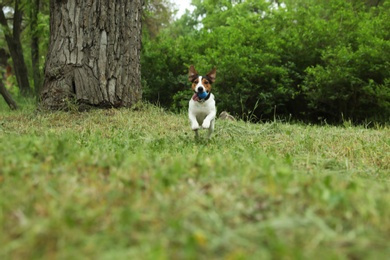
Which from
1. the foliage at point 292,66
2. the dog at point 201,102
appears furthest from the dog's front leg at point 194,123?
the foliage at point 292,66

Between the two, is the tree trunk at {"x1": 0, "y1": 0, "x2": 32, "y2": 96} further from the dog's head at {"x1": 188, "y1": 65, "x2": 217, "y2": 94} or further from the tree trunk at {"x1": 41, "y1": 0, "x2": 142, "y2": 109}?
the dog's head at {"x1": 188, "y1": 65, "x2": 217, "y2": 94}

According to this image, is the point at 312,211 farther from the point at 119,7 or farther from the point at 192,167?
the point at 119,7

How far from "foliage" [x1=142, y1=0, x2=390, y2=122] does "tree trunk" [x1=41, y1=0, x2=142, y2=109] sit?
2.78 m

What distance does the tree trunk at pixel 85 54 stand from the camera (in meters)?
6.86

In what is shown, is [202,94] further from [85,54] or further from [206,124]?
[85,54]

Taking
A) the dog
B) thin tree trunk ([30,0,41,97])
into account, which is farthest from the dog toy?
thin tree trunk ([30,0,41,97])

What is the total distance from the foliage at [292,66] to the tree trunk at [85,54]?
2775 millimetres

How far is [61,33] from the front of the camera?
693cm

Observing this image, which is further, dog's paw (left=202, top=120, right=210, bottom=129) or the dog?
the dog

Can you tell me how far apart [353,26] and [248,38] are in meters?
2.72

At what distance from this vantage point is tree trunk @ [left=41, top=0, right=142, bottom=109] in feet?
22.5

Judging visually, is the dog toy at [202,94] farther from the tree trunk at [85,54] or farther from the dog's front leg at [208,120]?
the tree trunk at [85,54]

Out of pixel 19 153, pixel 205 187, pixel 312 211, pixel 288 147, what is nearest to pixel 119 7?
pixel 288 147

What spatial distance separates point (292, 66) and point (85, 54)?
17.9ft
